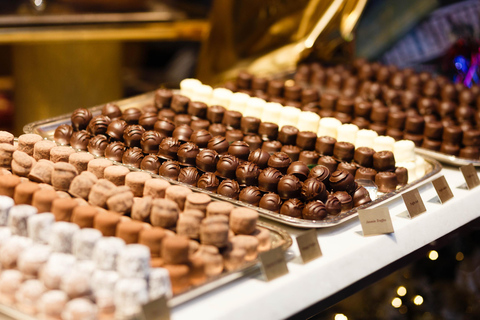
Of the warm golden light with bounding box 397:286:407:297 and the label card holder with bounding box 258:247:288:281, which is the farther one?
the warm golden light with bounding box 397:286:407:297

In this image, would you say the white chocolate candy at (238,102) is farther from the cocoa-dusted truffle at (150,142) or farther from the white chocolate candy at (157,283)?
the white chocolate candy at (157,283)

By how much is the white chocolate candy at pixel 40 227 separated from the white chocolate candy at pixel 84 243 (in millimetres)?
78

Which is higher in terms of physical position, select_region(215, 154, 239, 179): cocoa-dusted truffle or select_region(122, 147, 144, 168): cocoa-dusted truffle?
select_region(122, 147, 144, 168): cocoa-dusted truffle

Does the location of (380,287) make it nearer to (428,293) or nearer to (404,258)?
(428,293)

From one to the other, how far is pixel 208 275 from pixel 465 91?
6.32 feet

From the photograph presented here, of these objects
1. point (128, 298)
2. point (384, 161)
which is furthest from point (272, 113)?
point (128, 298)

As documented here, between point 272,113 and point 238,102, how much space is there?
0.54 feet

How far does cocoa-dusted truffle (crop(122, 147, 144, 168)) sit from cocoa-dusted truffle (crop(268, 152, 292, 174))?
17.1 inches

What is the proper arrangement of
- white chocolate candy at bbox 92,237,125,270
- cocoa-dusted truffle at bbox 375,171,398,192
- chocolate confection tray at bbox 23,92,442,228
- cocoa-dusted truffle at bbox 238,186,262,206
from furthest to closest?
1. cocoa-dusted truffle at bbox 375,171,398,192
2. cocoa-dusted truffle at bbox 238,186,262,206
3. chocolate confection tray at bbox 23,92,442,228
4. white chocolate candy at bbox 92,237,125,270

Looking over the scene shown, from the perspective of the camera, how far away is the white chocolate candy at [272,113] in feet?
7.95

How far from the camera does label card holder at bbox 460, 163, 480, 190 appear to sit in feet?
6.88

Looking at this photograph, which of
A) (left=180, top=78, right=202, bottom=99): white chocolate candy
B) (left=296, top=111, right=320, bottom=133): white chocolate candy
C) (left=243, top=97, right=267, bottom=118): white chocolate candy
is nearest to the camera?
(left=296, top=111, right=320, bottom=133): white chocolate candy

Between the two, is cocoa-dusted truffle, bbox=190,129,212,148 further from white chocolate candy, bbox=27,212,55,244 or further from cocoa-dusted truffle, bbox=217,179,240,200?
white chocolate candy, bbox=27,212,55,244

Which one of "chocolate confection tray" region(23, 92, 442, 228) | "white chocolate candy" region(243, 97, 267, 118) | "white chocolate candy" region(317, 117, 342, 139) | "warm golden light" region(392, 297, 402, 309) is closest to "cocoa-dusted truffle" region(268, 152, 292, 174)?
"chocolate confection tray" region(23, 92, 442, 228)
